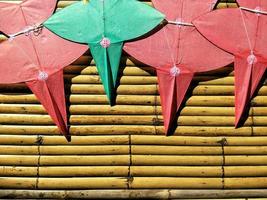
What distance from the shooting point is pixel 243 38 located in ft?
13.9

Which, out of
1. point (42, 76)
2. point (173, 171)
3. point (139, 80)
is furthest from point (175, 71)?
point (42, 76)

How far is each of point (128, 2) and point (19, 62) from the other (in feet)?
4.32

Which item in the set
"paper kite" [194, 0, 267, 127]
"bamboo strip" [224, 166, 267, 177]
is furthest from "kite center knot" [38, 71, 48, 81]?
"bamboo strip" [224, 166, 267, 177]

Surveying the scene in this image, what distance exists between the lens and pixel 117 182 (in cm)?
402

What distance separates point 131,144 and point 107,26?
50.0 inches

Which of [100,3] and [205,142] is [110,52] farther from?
[205,142]

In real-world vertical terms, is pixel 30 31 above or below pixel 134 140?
above

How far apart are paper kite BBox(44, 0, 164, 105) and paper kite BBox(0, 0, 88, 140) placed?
0.11 meters

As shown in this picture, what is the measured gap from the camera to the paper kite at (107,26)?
4188 millimetres

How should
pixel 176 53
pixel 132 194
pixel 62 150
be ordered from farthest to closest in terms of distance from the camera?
1. pixel 176 53
2. pixel 62 150
3. pixel 132 194

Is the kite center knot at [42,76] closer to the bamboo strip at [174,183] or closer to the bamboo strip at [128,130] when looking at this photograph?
the bamboo strip at [128,130]

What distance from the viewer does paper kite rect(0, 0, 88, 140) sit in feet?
13.5

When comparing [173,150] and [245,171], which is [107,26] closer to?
[173,150]

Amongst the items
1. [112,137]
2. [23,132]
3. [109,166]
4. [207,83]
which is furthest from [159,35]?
[23,132]
